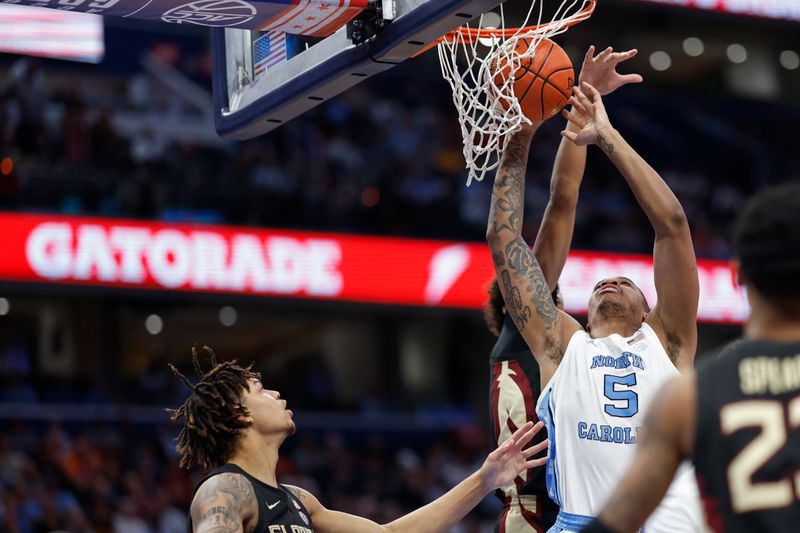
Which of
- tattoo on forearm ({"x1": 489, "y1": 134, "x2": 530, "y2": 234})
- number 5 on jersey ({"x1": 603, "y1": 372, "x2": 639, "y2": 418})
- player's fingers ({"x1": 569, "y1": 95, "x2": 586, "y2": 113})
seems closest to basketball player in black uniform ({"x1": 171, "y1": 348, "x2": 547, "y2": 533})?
number 5 on jersey ({"x1": 603, "y1": 372, "x2": 639, "y2": 418})

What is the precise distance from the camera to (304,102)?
437cm

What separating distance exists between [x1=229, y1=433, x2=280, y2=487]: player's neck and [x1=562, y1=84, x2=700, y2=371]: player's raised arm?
1.37 meters

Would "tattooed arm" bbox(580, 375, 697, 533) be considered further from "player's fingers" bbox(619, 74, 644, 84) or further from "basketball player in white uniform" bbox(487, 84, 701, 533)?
"player's fingers" bbox(619, 74, 644, 84)

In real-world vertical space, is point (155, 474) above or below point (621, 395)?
below

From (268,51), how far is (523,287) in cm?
136

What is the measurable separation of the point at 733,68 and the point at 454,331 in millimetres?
7899

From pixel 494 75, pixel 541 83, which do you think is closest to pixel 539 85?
pixel 541 83

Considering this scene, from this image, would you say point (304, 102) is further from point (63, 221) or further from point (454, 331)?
point (454, 331)

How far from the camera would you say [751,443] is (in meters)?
2.21

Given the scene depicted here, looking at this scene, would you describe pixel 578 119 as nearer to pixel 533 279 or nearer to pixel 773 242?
pixel 533 279

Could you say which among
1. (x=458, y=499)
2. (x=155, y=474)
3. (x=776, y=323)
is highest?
(x=776, y=323)

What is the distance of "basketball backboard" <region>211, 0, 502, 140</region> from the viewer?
381cm

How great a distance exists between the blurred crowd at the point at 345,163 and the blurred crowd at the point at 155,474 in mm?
2407

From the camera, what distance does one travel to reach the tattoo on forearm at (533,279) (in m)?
4.14
